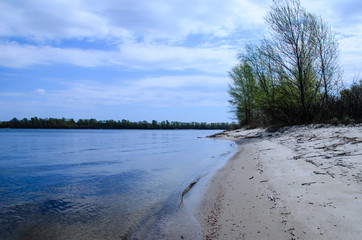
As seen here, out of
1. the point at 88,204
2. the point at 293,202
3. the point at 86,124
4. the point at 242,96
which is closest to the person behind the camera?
the point at 293,202

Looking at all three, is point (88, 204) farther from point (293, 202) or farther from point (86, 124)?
point (86, 124)

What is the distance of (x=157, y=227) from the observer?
373 cm

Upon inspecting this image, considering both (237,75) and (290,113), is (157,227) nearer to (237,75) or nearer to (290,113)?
(290,113)

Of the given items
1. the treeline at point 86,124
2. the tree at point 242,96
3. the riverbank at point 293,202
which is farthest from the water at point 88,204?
the treeline at point 86,124

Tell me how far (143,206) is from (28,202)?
112 inches

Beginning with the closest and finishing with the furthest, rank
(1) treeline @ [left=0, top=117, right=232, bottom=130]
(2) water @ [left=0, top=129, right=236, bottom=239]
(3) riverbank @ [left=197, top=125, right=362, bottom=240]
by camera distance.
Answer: (3) riverbank @ [left=197, top=125, right=362, bottom=240], (2) water @ [left=0, top=129, right=236, bottom=239], (1) treeline @ [left=0, top=117, right=232, bottom=130]

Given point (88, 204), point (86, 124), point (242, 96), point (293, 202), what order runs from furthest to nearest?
1. point (86, 124)
2. point (242, 96)
3. point (88, 204)
4. point (293, 202)

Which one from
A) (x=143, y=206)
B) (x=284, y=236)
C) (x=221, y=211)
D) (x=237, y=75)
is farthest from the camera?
(x=237, y=75)

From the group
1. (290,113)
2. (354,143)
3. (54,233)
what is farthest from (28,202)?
(290,113)

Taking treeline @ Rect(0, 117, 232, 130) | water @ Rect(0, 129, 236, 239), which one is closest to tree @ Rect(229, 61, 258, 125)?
water @ Rect(0, 129, 236, 239)

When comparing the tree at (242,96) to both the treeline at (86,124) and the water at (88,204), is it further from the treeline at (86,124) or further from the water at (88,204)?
the treeline at (86,124)

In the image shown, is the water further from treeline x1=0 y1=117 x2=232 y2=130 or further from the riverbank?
treeline x1=0 y1=117 x2=232 y2=130

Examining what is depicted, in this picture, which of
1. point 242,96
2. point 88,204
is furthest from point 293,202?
point 242,96

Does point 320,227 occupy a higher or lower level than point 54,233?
higher
